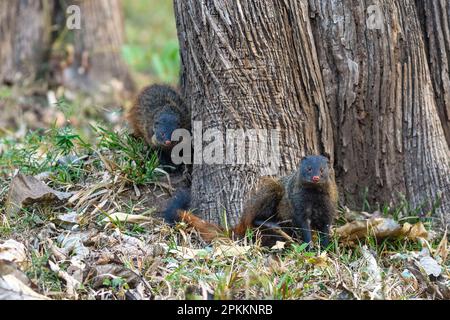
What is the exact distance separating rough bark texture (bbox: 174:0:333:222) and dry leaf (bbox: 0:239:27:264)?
1350 millimetres

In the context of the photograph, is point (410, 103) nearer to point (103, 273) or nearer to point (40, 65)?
point (103, 273)

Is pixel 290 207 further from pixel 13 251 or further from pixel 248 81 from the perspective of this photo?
pixel 13 251

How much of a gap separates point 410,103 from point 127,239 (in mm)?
2278

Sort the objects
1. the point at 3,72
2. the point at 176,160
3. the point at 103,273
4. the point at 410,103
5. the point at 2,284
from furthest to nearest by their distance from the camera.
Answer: the point at 3,72, the point at 176,160, the point at 410,103, the point at 103,273, the point at 2,284

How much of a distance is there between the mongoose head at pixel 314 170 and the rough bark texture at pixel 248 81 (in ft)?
1.01

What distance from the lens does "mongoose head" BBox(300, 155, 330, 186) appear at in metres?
4.71

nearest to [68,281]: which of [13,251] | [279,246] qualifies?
[13,251]

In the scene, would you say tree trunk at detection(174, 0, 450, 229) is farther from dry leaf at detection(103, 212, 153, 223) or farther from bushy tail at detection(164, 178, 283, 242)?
dry leaf at detection(103, 212, 153, 223)

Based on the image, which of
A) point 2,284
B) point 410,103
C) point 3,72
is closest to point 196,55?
point 410,103

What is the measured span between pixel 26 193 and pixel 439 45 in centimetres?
323

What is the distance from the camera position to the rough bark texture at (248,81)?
15.6 ft

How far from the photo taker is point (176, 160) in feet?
18.8

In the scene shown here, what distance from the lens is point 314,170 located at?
4.72m

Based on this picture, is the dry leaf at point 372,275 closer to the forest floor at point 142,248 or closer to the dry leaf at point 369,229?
the forest floor at point 142,248
